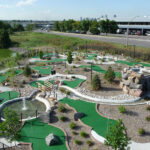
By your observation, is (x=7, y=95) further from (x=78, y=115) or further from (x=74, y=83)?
(x=78, y=115)

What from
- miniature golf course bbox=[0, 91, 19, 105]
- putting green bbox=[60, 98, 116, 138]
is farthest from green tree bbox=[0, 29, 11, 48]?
putting green bbox=[60, 98, 116, 138]

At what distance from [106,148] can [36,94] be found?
10.4 m

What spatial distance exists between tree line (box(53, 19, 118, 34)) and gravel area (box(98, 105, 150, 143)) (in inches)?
1896

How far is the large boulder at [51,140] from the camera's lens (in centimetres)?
1120

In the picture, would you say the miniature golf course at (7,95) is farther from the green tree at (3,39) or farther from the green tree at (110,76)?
the green tree at (3,39)

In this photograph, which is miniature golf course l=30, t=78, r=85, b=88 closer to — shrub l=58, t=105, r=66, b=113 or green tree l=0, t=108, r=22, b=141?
shrub l=58, t=105, r=66, b=113

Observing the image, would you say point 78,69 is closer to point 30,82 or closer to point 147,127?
point 30,82

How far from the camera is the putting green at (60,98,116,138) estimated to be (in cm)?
1283

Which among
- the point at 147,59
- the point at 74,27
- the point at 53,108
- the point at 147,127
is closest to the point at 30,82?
the point at 53,108

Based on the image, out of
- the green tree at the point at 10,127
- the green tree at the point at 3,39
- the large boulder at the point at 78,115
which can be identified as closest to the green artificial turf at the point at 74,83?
the large boulder at the point at 78,115

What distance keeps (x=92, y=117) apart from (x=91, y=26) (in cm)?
5447

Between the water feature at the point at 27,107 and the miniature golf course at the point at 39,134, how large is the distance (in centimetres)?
154

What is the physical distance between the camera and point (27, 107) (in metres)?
16.5

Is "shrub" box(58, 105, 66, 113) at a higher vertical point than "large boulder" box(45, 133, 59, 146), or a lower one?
higher
